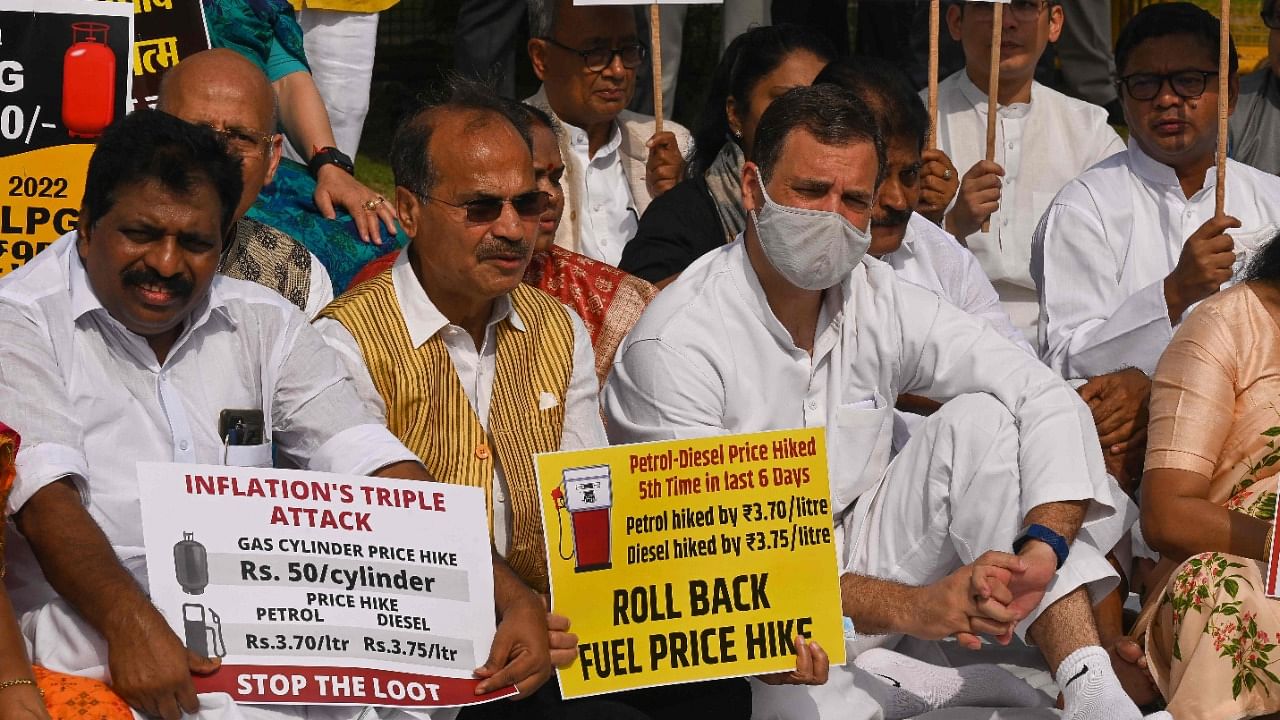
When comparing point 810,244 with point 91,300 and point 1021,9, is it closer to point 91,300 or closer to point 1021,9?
point 91,300

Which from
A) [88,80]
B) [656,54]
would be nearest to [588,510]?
[88,80]

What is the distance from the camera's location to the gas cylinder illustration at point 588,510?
4488 millimetres

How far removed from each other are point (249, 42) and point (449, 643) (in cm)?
304

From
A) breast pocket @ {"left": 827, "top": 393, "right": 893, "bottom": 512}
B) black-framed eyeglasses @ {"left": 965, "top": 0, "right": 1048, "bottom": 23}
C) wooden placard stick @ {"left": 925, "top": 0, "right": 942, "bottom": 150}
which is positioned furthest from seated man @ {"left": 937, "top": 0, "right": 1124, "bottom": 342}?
breast pocket @ {"left": 827, "top": 393, "right": 893, "bottom": 512}

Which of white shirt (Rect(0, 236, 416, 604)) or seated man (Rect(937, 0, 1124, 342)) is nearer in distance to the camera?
white shirt (Rect(0, 236, 416, 604))

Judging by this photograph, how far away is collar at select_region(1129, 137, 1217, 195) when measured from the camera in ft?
22.5

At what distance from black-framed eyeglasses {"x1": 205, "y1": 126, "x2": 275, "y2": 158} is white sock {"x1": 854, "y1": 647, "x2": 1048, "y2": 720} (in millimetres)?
2250

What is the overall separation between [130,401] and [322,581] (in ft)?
2.09

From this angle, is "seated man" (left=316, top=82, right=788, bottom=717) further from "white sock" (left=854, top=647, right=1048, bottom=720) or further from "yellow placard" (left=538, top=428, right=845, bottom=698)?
"white sock" (left=854, top=647, right=1048, bottom=720)

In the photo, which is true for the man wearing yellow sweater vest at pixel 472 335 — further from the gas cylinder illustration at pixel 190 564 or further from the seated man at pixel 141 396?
the gas cylinder illustration at pixel 190 564

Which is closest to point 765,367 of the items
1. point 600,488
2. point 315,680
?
point 600,488

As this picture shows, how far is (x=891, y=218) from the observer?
19.9 ft

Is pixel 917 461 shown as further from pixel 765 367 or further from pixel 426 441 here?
Answer: pixel 426 441

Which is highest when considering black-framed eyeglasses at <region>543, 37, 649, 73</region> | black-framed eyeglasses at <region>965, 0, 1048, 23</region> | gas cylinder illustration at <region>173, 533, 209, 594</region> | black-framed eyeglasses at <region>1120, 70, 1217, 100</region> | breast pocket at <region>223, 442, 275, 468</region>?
black-framed eyeglasses at <region>965, 0, 1048, 23</region>
